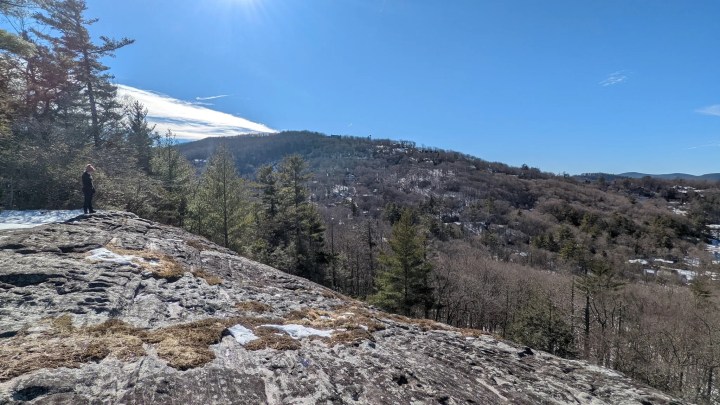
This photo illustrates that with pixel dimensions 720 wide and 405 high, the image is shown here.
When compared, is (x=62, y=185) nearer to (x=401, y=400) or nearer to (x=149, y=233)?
(x=149, y=233)

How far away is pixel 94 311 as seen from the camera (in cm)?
557

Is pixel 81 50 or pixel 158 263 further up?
pixel 81 50

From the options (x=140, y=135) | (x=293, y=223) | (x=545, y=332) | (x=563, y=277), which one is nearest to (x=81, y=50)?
(x=140, y=135)

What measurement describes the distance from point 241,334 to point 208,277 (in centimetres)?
335

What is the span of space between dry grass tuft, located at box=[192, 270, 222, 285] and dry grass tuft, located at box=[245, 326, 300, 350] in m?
2.86

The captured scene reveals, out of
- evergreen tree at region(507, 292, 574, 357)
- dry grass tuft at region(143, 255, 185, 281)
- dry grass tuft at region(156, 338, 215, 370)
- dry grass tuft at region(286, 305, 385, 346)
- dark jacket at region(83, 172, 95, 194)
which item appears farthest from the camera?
evergreen tree at region(507, 292, 574, 357)

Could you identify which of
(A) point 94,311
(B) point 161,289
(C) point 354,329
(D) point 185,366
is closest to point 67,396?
(D) point 185,366

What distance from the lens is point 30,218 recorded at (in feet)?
32.9

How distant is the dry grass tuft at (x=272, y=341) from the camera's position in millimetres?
5344

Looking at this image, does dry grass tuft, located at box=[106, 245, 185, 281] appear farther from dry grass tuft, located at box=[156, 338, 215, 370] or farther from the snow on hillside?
dry grass tuft, located at box=[156, 338, 215, 370]

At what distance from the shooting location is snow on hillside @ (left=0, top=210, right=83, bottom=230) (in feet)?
29.9

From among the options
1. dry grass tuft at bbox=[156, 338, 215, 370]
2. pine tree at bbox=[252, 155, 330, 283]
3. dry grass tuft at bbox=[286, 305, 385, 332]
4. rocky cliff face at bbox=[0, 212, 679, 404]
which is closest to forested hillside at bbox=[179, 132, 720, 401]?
pine tree at bbox=[252, 155, 330, 283]

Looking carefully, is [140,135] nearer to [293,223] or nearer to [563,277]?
[293,223]

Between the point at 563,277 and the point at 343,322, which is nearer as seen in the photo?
the point at 343,322
